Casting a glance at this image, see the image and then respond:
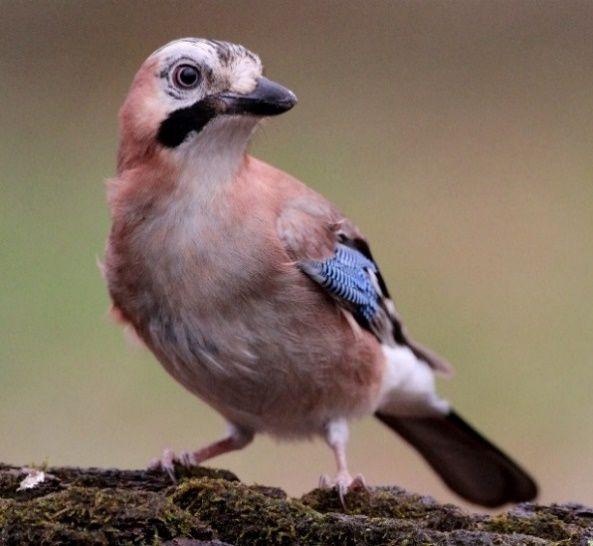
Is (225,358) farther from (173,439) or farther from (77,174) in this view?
(77,174)

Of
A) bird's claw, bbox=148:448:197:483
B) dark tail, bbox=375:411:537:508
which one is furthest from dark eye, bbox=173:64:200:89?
dark tail, bbox=375:411:537:508

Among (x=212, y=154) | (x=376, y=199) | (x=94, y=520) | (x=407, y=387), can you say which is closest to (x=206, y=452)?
(x=407, y=387)

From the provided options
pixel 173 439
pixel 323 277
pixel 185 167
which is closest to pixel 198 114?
pixel 185 167

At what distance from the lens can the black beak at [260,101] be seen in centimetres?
586

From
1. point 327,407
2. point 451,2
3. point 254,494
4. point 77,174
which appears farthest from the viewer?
point 451,2

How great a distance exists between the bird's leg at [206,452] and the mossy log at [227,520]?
0.63 m

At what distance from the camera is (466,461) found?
7.39 meters

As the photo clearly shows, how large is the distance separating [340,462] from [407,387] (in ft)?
3.66

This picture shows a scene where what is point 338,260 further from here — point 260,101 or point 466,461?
point 466,461

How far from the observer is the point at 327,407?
637cm

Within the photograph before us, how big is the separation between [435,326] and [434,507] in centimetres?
546

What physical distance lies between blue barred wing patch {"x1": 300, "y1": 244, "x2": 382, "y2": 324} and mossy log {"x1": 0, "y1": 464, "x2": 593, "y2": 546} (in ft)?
3.96

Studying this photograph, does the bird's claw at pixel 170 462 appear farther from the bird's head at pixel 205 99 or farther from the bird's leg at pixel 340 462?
the bird's head at pixel 205 99

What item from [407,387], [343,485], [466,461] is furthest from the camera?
[466,461]
